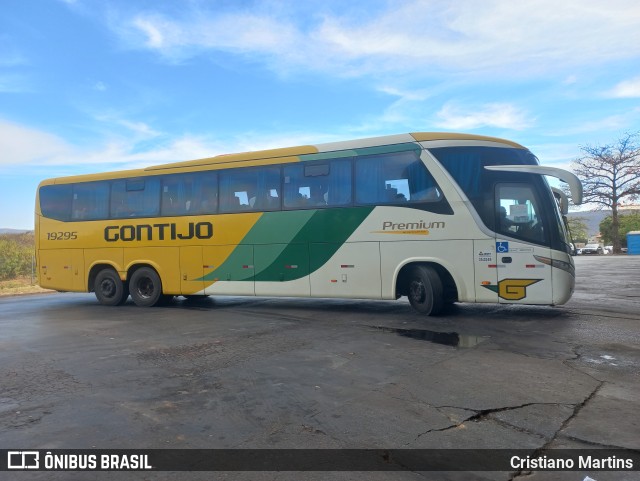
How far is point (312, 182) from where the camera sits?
10609mm

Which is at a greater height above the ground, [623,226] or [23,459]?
[623,226]

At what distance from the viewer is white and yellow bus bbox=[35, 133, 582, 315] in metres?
8.98

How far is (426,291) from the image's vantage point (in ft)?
30.9

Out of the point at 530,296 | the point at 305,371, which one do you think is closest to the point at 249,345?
the point at 305,371

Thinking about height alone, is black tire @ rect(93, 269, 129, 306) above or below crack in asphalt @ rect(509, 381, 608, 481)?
above

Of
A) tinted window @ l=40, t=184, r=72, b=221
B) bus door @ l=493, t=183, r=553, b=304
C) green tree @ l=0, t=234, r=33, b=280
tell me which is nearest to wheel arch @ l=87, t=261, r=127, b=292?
tinted window @ l=40, t=184, r=72, b=221

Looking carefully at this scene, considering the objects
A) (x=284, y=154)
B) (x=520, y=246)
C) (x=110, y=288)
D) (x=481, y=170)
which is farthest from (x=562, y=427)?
(x=110, y=288)

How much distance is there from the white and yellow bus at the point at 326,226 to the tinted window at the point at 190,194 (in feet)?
0.10

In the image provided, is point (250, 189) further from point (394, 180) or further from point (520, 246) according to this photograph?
point (520, 246)

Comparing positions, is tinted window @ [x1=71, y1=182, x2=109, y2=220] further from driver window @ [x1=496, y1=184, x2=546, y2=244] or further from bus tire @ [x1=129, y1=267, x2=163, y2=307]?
driver window @ [x1=496, y1=184, x2=546, y2=244]

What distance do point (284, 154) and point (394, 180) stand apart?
2785 millimetres

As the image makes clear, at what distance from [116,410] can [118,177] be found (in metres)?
9.57

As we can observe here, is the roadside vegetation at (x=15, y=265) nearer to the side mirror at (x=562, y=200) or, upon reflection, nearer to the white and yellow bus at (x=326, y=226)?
the white and yellow bus at (x=326, y=226)

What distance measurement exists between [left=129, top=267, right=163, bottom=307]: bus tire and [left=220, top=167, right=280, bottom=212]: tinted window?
9.26ft
